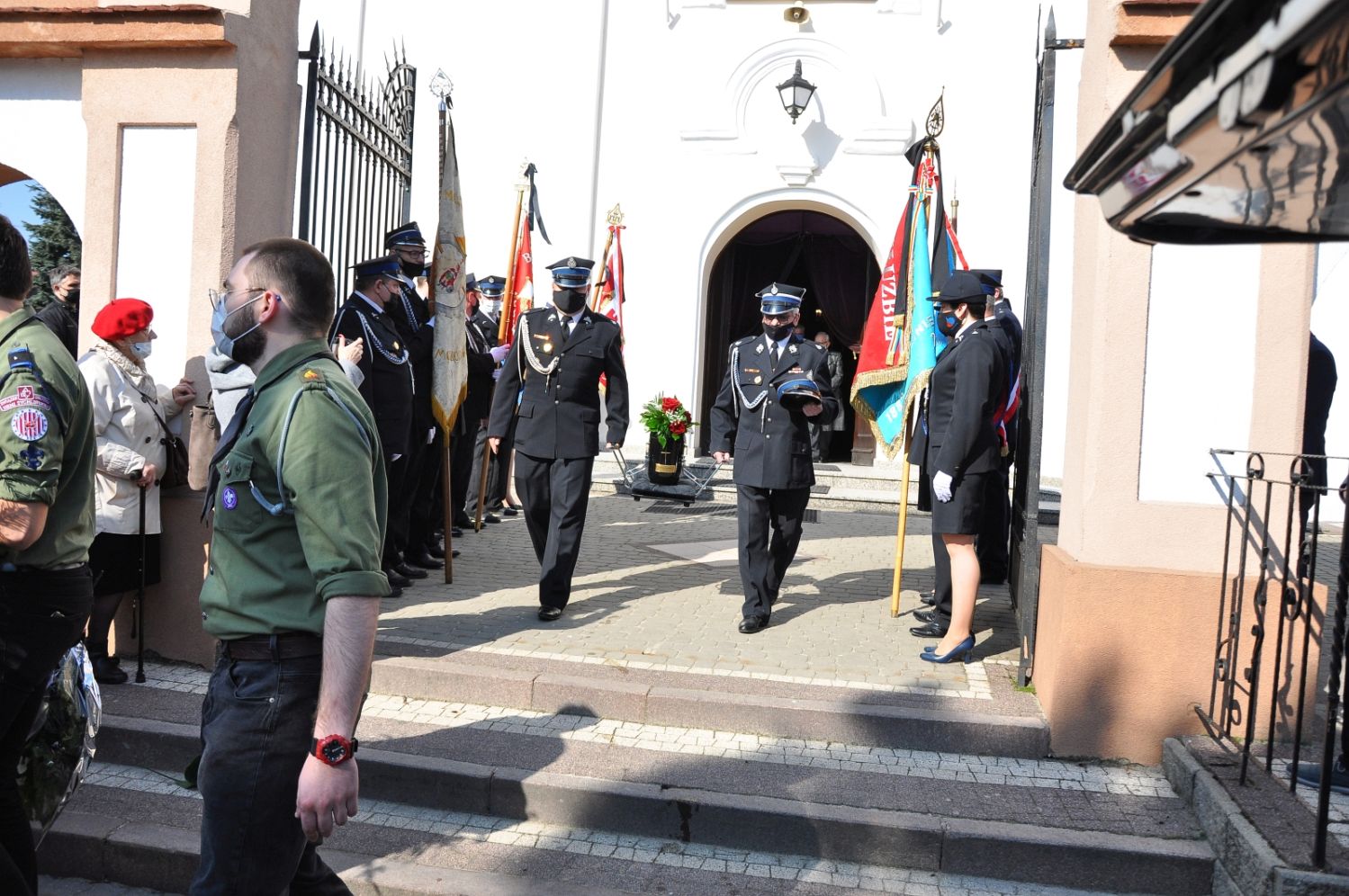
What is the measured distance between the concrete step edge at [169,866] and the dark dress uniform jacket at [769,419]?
10.2 feet

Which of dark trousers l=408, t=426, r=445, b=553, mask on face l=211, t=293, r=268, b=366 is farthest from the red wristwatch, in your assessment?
dark trousers l=408, t=426, r=445, b=553

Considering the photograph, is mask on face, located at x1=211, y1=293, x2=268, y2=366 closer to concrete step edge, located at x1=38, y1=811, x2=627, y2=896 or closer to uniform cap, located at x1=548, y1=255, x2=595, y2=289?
concrete step edge, located at x1=38, y1=811, x2=627, y2=896

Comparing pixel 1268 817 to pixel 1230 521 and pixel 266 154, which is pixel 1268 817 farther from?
pixel 266 154

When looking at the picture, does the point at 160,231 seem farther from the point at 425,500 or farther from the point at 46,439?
the point at 46,439

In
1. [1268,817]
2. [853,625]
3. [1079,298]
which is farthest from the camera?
[853,625]

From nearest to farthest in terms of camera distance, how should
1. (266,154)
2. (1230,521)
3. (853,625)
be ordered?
1. (1230,521)
2. (266,154)
3. (853,625)

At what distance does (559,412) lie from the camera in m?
6.42

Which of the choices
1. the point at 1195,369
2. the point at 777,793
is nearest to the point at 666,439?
the point at 1195,369

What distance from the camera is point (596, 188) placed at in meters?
14.4

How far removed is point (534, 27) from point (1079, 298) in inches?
451

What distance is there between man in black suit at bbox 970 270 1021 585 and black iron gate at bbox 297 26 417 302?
3.84 metres

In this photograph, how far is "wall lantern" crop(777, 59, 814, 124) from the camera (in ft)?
44.3

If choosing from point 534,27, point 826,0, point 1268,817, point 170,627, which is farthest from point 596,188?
point 1268,817

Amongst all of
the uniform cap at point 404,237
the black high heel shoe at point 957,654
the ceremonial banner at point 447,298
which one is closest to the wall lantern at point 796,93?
the ceremonial banner at point 447,298
